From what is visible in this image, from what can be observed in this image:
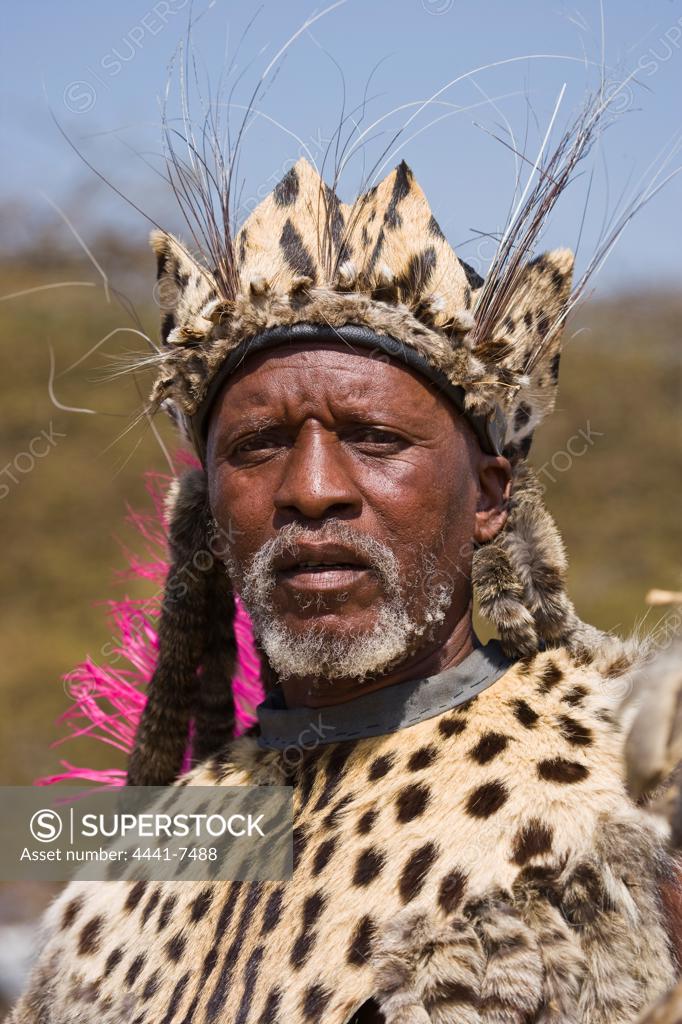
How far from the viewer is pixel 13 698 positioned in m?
11.2

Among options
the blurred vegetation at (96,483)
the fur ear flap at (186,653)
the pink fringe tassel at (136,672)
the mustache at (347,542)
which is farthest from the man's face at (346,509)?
the blurred vegetation at (96,483)

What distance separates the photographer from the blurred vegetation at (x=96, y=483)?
11594 millimetres

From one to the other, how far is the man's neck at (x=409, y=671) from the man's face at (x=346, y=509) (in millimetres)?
31

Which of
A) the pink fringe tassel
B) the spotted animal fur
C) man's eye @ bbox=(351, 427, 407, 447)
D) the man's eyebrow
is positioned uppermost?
the man's eyebrow

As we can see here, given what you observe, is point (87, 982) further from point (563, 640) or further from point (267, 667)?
point (563, 640)

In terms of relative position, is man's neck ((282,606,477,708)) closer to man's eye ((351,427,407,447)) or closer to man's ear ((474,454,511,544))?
man's ear ((474,454,511,544))

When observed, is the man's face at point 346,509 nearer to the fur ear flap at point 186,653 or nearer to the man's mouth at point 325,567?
the man's mouth at point 325,567

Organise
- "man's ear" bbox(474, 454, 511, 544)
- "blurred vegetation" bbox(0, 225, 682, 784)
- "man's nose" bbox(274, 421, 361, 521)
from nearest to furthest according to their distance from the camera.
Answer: "man's nose" bbox(274, 421, 361, 521) → "man's ear" bbox(474, 454, 511, 544) → "blurred vegetation" bbox(0, 225, 682, 784)

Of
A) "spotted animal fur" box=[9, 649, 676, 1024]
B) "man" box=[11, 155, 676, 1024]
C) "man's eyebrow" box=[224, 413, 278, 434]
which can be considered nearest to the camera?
"spotted animal fur" box=[9, 649, 676, 1024]

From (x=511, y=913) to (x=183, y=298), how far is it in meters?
1.47

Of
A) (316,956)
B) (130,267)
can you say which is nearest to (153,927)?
(316,956)

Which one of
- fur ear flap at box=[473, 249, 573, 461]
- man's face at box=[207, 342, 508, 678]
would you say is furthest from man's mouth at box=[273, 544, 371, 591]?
fur ear flap at box=[473, 249, 573, 461]

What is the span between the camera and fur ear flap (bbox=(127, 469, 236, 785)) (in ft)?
9.32

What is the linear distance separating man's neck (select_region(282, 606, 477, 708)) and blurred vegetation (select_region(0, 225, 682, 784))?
7.54 metres
